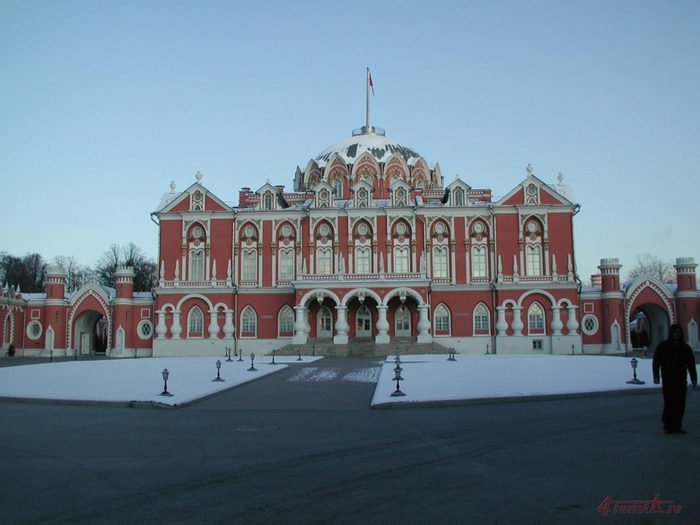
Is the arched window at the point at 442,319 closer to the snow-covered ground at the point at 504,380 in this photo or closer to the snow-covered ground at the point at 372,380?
the snow-covered ground at the point at 372,380

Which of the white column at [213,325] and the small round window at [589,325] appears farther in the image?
the white column at [213,325]

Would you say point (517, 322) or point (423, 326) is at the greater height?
point (517, 322)

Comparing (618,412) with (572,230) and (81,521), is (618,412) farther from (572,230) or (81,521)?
(572,230)

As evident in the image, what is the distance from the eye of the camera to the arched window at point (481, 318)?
47.9 meters

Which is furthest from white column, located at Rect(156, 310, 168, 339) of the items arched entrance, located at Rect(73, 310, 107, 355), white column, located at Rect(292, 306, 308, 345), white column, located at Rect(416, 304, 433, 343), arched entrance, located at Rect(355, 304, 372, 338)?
white column, located at Rect(416, 304, 433, 343)

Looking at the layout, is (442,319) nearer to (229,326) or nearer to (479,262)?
(479,262)

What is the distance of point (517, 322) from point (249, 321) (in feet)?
61.2

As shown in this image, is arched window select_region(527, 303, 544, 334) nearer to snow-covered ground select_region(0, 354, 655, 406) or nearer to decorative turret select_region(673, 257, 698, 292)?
decorative turret select_region(673, 257, 698, 292)

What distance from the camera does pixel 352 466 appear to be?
954cm

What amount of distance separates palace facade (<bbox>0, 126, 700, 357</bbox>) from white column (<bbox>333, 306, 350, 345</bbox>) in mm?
151

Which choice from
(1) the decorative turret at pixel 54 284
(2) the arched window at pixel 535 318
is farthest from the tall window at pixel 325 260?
(1) the decorative turret at pixel 54 284

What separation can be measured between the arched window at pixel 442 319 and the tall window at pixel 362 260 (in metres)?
5.70

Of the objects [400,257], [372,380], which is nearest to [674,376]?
[372,380]

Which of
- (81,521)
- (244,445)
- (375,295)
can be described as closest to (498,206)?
(375,295)
